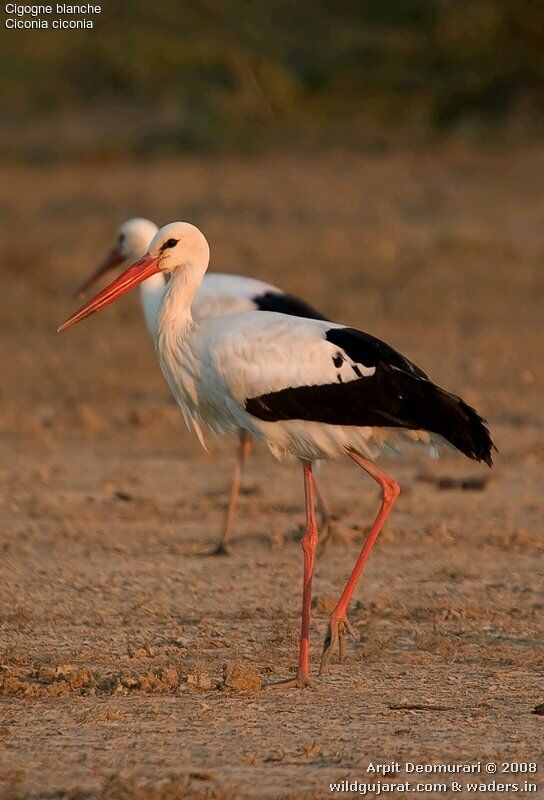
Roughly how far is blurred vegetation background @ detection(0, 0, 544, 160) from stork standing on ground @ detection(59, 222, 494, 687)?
16.3 m

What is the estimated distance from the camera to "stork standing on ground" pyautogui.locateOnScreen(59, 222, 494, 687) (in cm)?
608

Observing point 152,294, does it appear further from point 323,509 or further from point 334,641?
point 334,641

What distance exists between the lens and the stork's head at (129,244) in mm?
9789

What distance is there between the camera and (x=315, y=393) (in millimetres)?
6172

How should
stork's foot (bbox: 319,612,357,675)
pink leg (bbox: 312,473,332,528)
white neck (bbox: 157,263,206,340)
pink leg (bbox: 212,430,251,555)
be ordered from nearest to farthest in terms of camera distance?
stork's foot (bbox: 319,612,357,675), white neck (bbox: 157,263,206,340), pink leg (bbox: 212,430,251,555), pink leg (bbox: 312,473,332,528)

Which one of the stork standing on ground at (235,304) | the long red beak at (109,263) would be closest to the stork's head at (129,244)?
the long red beak at (109,263)

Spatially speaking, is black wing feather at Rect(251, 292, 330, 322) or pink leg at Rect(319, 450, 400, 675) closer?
pink leg at Rect(319, 450, 400, 675)

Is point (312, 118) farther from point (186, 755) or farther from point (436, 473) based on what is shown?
point (186, 755)

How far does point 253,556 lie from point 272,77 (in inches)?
795

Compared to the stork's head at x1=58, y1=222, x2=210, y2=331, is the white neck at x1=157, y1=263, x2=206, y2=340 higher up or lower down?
lower down

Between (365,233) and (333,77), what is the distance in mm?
10629

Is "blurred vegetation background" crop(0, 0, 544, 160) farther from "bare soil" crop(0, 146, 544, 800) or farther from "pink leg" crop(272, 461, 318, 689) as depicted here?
"pink leg" crop(272, 461, 318, 689)

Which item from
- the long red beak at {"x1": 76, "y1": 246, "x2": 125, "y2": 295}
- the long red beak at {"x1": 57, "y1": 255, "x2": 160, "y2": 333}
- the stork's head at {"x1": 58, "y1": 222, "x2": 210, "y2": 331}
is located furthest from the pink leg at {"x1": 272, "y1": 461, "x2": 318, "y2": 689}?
the long red beak at {"x1": 76, "y1": 246, "x2": 125, "y2": 295}

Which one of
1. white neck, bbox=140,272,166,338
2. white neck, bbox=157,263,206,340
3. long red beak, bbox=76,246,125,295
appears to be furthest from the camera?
long red beak, bbox=76,246,125,295
